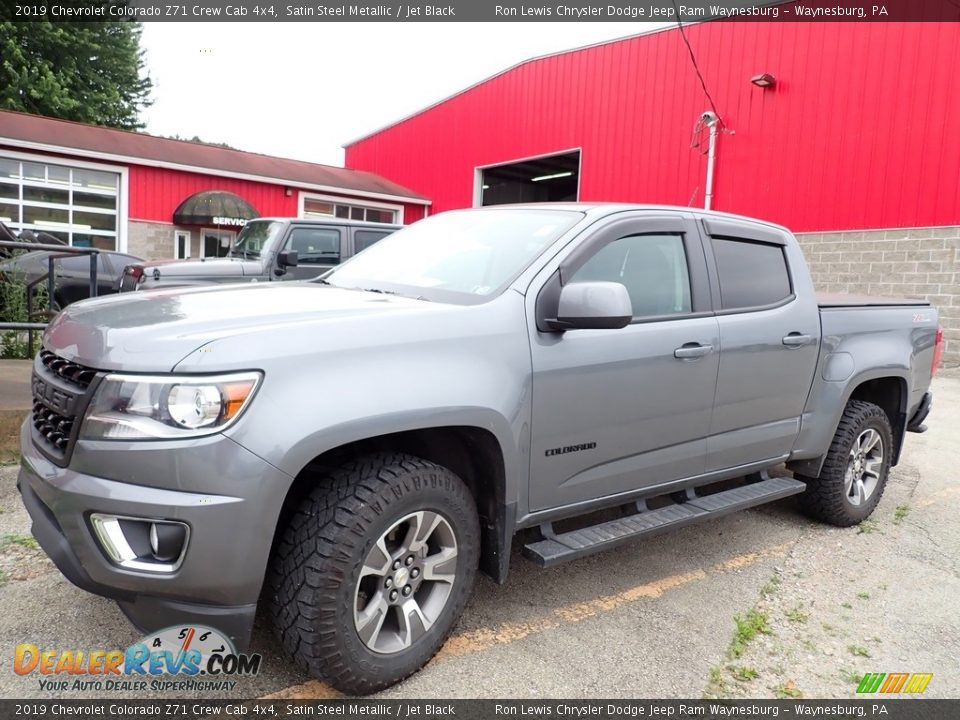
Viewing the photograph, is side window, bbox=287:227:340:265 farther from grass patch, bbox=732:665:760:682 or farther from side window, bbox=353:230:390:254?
grass patch, bbox=732:665:760:682

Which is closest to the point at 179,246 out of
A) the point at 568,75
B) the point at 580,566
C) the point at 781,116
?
the point at 568,75

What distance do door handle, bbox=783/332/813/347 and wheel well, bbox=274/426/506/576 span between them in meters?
2.05

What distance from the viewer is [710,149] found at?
15.2 meters

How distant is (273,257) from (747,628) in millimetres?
7052

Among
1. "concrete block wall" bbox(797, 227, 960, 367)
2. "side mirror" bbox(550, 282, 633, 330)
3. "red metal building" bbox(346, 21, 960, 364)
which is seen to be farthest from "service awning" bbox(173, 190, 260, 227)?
"side mirror" bbox(550, 282, 633, 330)

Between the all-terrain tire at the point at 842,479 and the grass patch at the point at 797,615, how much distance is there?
1.21 m

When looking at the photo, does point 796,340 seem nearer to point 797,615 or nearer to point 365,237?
point 797,615

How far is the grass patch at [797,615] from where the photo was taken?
3.36 meters

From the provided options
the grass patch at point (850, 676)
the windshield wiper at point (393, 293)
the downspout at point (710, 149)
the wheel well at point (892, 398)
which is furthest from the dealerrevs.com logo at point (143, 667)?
the downspout at point (710, 149)

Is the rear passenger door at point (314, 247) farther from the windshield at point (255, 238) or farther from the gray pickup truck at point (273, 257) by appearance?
the windshield at point (255, 238)

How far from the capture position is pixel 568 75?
A: 1823 cm

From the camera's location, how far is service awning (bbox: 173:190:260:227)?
19.0m

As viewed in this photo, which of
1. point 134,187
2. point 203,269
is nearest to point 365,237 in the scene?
point 203,269

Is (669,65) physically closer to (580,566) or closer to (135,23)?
(580,566)
